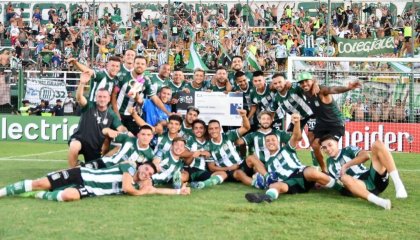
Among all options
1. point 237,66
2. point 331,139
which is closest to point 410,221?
point 331,139

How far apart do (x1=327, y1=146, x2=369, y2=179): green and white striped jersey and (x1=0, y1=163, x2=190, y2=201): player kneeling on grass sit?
6.88ft

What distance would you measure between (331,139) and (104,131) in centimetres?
293

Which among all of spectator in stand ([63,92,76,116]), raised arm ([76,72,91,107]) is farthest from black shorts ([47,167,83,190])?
spectator in stand ([63,92,76,116])

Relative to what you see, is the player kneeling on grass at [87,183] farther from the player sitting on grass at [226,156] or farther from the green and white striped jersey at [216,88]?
the green and white striped jersey at [216,88]

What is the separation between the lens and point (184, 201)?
21.9ft

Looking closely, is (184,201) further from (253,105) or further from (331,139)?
(253,105)

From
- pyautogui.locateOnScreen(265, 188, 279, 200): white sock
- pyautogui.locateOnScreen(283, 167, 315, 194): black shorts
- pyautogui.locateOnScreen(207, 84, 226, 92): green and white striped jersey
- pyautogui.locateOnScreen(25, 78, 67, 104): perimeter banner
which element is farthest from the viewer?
pyautogui.locateOnScreen(25, 78, 67, 104): perimeter banner

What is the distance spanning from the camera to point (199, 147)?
8.77 m

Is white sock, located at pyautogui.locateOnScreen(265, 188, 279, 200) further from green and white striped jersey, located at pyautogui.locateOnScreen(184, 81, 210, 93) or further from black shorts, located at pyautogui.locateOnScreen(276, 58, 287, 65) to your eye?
black shorts, located at pyautogui.locateOnScreen(276, 58, 287, 65)

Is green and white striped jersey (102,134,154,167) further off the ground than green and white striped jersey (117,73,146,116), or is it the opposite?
green and white striped jersey (117,73,146,116)

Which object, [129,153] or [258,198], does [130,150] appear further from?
[258,198]

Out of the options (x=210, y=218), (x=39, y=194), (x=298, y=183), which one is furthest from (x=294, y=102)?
(x=39, y=194)

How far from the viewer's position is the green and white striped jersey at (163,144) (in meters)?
8.22

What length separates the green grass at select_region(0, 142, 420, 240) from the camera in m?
5.12
